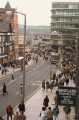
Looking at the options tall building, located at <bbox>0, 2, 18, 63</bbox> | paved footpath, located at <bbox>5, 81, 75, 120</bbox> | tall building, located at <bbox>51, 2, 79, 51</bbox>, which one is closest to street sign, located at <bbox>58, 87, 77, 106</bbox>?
paved footpath, located at <bbox>5, 81, 75, 120</bbox>

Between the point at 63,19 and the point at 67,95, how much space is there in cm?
15113

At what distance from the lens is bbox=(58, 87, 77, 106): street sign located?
25.9 meters

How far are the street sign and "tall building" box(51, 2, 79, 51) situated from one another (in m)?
142

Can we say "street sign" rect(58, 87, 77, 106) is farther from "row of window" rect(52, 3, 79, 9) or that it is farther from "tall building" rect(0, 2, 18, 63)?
"row of window" rect(52, 3, 79, 9)

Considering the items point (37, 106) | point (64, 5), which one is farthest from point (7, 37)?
point (64, 5)

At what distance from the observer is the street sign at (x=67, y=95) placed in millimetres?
25911

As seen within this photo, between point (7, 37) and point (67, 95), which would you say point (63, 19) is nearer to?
point (7, 37)

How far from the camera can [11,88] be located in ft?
191

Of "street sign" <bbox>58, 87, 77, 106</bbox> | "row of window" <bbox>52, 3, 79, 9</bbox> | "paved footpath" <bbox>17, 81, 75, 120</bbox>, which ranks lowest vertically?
"paved footpath" <bbox>17, 81, 75, 120</bbox>

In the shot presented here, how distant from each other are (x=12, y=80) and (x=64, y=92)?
43.6m

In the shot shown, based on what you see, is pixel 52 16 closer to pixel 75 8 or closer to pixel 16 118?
pixel 75 8

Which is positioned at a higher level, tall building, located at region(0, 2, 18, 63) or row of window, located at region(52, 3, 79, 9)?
row of window, located at region(52, 3, 79, 9)

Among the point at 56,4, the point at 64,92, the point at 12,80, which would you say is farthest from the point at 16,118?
the point at 56,4

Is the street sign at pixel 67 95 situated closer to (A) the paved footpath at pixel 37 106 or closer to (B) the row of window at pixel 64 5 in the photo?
(A) the paved footpath at pixel 37 106
